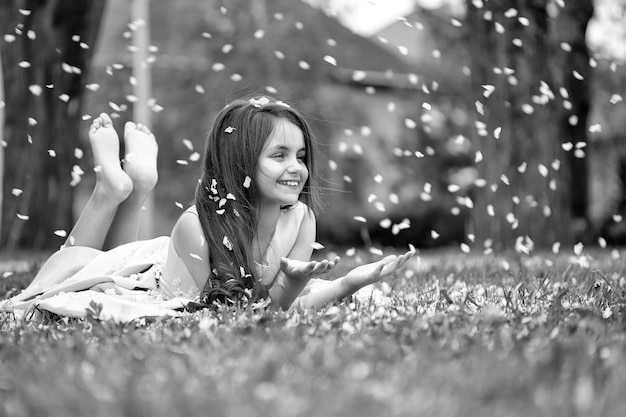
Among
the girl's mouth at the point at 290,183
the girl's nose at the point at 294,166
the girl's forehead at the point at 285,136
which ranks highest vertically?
the girl's forehead at the point at 285,136

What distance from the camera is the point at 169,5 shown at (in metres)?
20.5

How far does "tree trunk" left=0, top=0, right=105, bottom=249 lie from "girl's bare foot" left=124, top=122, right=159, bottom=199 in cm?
363

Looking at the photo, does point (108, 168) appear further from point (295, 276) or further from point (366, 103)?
point (366, 103)

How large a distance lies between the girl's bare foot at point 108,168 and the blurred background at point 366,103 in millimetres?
275

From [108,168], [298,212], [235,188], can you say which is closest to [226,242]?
[235,188]

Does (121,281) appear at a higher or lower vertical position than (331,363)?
lower

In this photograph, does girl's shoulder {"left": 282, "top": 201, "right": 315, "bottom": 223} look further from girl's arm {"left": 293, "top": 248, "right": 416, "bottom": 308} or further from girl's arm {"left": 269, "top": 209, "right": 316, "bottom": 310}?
girl's arm {"left": 293, "top": 248, "right": 416, "bottom": 308}

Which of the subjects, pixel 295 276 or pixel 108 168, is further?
pixel 108 168

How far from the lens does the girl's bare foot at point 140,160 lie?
4117 millimetres

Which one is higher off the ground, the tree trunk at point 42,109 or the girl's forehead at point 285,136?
the girl's forehead at point 285,136

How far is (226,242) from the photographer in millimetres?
3469

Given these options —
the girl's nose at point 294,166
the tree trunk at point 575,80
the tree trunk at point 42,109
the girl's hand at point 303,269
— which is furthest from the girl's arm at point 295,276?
the tree trunk at point 42,109

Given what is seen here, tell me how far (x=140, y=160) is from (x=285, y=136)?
89 centimetres

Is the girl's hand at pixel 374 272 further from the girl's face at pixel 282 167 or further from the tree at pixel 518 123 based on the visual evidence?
the tree at pixel 518 123
